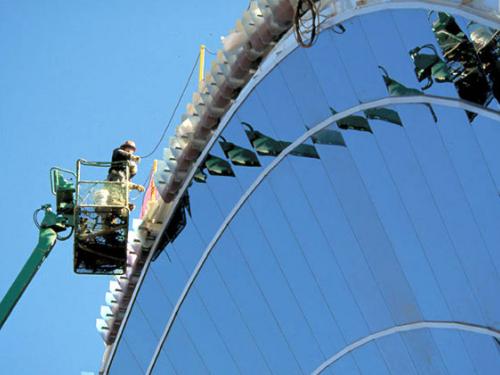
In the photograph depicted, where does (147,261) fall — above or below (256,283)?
above

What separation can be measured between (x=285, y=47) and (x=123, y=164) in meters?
10.4

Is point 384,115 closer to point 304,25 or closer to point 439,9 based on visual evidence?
point 439,9

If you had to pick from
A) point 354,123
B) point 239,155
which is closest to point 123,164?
point 239,155

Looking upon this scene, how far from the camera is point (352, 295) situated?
3953cm

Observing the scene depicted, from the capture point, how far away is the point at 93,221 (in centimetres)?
4953

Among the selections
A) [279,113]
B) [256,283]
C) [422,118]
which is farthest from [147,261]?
[422,118]

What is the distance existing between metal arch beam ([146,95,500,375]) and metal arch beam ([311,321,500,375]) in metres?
5.01

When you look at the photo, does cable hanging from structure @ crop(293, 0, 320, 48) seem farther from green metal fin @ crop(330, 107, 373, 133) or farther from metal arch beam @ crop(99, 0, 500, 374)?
green metal fin @ crop(330, 107, 373, 133)

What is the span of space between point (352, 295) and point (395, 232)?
3.65 metres

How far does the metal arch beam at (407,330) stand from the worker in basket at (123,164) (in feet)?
35.7

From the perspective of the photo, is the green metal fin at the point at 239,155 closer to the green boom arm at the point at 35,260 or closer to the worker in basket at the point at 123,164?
the worker in basket at the point at 123,164

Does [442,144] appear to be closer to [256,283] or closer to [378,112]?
[378,112]

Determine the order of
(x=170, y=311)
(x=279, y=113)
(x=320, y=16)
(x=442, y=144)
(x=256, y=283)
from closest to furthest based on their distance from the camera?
(x=442, y=144) → (x=320, y=16) → (x=279, y=113) → (x=256, y=283) → (x=170, y=311)

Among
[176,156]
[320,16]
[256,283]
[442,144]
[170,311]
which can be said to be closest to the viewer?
[442,144]
